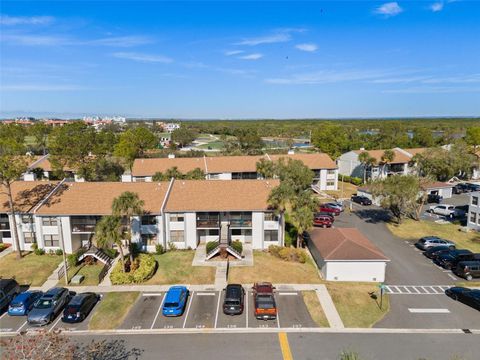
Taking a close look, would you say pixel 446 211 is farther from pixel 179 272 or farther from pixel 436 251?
pixel 179 272

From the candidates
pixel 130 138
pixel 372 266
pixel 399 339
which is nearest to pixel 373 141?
pixel 130 138

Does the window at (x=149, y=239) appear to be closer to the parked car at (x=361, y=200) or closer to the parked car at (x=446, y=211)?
the parked car at (x=361, y=200)

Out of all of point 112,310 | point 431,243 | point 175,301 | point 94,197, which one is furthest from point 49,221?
point 431,243

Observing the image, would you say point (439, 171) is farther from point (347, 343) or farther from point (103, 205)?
point (103, 205)

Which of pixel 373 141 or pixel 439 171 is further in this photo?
pixel 373 141

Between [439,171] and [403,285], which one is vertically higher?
[439,171]

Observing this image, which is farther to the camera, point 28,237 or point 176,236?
point 28,237

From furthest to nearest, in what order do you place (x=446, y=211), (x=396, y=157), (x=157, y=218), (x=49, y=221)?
(x=396, y=157) → (x=446, y=211) → (x=157, y=218) → (x=49, y=221)
